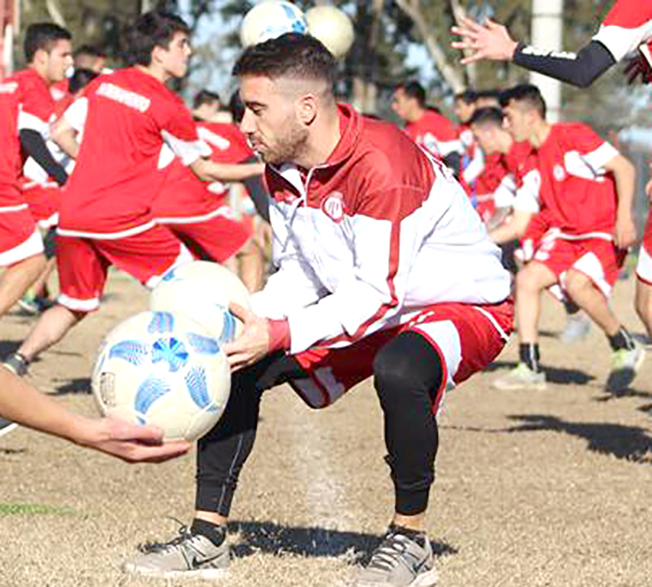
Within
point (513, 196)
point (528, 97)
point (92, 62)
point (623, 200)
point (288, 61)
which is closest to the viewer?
point (288, 61)

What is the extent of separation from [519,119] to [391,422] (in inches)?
260

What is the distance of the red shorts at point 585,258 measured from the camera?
1148 centimetres

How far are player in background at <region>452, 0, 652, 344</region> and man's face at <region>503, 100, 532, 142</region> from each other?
4354mm

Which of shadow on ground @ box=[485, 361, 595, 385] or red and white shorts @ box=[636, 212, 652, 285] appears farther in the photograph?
shadow on ground @ box=[485, 361, 595, 385]

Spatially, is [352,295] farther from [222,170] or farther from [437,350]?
[222,170]

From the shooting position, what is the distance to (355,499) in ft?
23.0

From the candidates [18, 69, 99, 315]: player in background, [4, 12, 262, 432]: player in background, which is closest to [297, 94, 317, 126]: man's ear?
[4, 12, 262, 432]: player in background

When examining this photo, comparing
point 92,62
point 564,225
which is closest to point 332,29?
point 564,225

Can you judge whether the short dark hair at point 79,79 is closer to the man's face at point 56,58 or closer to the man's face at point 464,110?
the man's face at point 56,58

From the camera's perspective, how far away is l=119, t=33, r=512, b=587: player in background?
17.2 feet

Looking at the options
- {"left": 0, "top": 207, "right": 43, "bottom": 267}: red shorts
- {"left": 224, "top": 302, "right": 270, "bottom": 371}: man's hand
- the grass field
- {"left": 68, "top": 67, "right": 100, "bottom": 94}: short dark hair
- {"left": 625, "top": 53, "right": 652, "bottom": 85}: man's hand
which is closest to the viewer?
{"left": 224, "top": 302, "right": 270, "bottom": 371}: man's hand

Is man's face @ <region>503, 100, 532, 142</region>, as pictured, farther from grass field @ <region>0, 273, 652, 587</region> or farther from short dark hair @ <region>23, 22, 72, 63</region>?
short dark hair @ <region>23, 22, 72, 63</region>

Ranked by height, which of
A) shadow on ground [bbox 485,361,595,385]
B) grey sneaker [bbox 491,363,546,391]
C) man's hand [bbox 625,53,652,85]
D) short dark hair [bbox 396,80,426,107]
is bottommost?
shadow on ground [bbox 485,361,595,385]

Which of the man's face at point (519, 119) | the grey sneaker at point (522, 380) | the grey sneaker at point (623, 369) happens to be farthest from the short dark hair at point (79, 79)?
the grey sneaker at point (623, 369)
